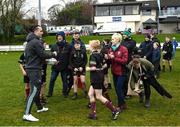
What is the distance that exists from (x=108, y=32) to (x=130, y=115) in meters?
58.0

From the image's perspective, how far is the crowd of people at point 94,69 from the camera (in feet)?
28.1

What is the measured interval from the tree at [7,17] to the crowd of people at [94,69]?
39614mm

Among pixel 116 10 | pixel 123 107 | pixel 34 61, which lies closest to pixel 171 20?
pixel 116 10

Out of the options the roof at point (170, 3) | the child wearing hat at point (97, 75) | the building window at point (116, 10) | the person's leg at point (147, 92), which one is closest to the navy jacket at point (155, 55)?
the person's leg at point (147, 92)

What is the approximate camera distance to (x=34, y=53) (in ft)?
28.1

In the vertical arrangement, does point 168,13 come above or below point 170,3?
below

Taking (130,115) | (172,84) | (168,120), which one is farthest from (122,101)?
(172,84)

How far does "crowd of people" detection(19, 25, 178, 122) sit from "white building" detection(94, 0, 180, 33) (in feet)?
204

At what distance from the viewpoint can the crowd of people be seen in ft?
28.1

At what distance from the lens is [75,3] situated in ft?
304

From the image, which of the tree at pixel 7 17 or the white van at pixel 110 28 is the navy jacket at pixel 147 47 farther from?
the white van at pixel 110 28

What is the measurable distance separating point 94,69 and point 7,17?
42.4 meters

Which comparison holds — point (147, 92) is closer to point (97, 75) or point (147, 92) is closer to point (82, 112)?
point (82, 112)

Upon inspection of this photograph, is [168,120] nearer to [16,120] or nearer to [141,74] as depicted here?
[141,74]
